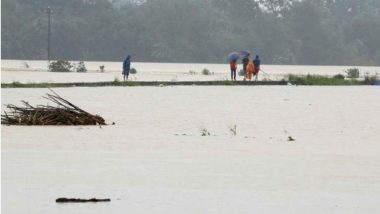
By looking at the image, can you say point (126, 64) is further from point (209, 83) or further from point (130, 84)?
point (209, 83)

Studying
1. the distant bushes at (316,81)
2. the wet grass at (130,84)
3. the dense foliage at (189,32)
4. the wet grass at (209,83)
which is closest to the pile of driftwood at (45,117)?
the wet grass at (209,83)

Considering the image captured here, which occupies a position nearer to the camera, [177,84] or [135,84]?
[135,84]

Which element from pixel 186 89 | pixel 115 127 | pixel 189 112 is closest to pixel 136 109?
pixel 189 112

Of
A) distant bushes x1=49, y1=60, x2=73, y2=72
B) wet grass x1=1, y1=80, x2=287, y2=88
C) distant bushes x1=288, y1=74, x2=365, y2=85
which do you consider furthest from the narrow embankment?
distant bushes x1=49, y1=60, x2=73, y2=72

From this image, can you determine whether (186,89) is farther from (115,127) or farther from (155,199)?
(155,199)

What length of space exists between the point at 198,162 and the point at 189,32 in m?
88.2

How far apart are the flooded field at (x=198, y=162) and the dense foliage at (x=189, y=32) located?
69528 millimetres

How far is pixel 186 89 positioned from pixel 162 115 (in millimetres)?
12744

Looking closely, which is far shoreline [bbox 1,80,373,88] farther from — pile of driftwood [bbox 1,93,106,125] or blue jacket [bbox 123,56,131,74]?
pile of driftwood [bbox 1,93,106,125]

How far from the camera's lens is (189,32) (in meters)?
102

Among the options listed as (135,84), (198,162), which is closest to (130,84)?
(135,84)

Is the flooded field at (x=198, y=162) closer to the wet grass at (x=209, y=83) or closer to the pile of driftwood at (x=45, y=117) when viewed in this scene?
the pile of driftwood at (x=45, y=117)

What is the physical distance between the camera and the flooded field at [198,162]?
10.4 meters

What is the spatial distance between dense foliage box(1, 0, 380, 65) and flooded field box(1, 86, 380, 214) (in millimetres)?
69528
